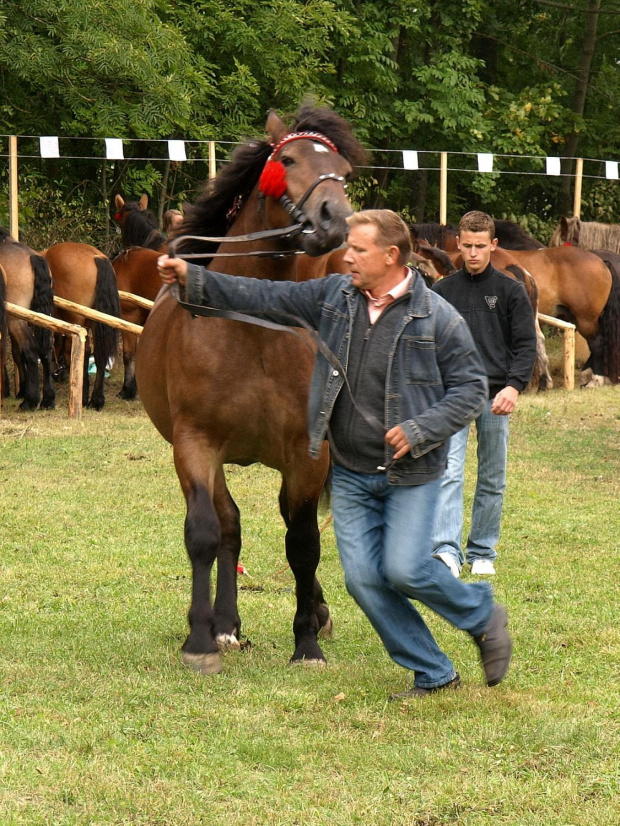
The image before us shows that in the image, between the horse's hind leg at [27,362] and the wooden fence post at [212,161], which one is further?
the wooden fence post at [212,161]


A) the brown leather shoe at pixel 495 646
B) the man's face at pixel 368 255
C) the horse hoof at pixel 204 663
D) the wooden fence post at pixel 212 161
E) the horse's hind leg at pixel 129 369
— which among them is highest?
the wooden fence post at pixel 212 161

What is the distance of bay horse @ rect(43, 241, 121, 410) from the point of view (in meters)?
15.1

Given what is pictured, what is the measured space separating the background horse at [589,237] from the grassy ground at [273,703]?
13370mm

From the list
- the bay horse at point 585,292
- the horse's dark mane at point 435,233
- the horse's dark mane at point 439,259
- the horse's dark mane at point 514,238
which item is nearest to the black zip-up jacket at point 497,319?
the horse's dark mane at point 439,259

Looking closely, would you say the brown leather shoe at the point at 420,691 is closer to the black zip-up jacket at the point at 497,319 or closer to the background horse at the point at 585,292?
the black zip-up jacket at the point at 497,319

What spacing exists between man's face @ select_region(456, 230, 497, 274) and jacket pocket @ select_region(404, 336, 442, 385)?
2.73 meters

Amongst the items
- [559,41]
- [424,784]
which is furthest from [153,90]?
[424,784]

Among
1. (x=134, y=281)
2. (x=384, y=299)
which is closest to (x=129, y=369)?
(x=134, y=281)

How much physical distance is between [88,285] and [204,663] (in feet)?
36.0

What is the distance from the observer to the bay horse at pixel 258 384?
4.93 metres

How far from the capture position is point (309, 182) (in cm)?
483

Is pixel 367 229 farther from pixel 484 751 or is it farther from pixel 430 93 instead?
pixel 430 93

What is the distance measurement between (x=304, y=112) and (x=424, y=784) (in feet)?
9.76

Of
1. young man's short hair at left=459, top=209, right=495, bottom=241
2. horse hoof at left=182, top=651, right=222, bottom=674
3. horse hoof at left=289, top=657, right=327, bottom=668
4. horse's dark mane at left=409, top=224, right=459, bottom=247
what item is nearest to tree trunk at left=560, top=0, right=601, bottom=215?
horse's dark mane at left=409, top=224, right=459, bottom=247
